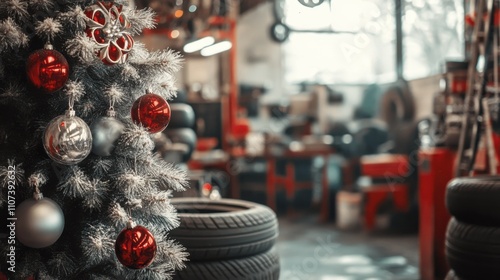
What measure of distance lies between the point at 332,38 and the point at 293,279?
7.47 metres

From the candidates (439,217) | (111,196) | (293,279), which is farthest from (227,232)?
(439,217)

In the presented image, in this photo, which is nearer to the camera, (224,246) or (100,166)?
(100,166)

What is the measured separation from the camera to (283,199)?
7.22m

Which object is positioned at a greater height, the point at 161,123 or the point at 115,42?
the point at 115,42

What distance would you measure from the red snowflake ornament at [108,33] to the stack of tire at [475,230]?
1652 mm

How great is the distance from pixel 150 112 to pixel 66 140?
0.76ft

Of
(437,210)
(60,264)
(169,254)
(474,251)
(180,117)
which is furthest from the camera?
(180,117)

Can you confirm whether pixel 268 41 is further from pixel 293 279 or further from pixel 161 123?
pixel 161 123

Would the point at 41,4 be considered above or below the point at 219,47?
below

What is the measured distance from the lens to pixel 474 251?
2.28 m

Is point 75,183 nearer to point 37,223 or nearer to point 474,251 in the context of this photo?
point 37,223

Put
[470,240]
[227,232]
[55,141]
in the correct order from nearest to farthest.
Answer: [55,141] < [227,232] < [470,240]

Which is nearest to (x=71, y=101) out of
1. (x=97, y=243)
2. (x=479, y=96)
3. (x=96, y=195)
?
(x=96, y=195)

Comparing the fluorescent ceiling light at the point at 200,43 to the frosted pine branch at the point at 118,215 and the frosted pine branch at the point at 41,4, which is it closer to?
the frosted pine branch at the point at 41,4
